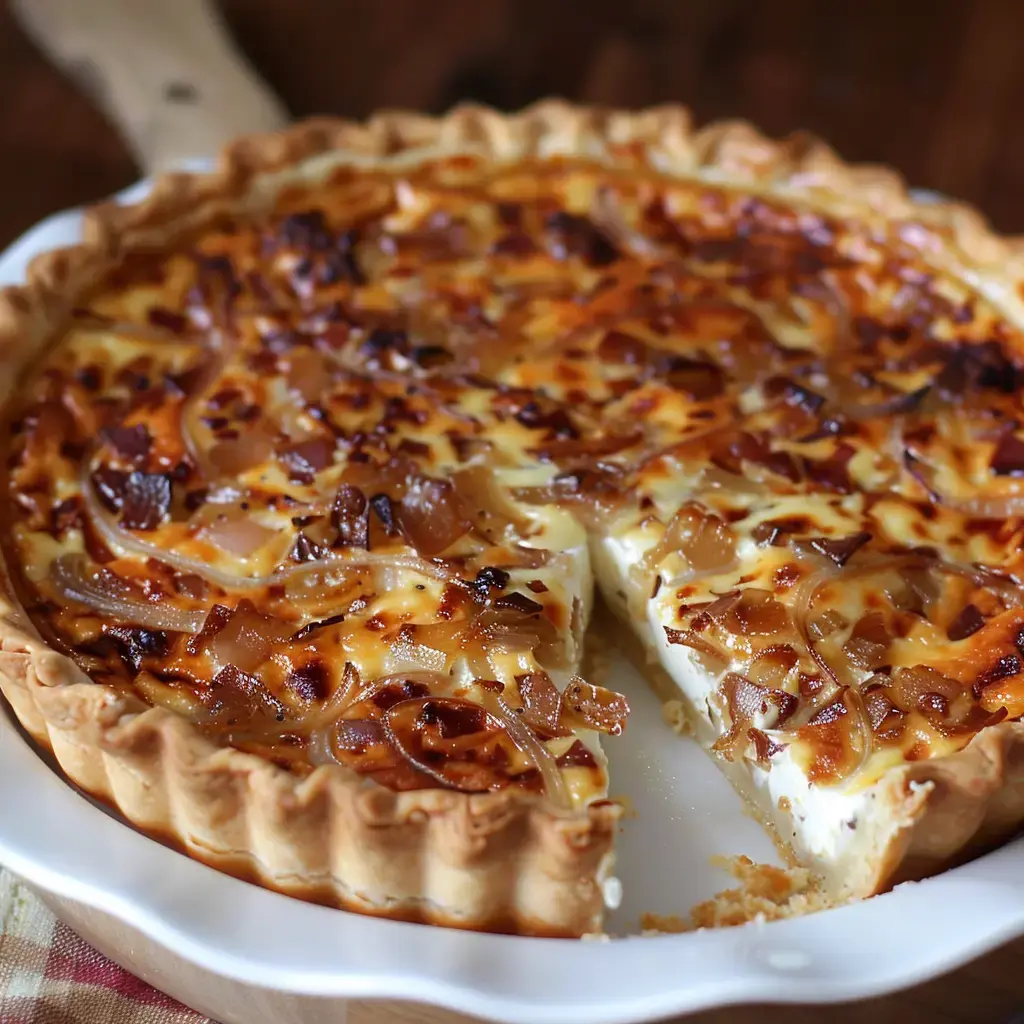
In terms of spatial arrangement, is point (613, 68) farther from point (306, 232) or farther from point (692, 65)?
point (306, 232)

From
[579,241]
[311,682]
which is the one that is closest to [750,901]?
[311,682]

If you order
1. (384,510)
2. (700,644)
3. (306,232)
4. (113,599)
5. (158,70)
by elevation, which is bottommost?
(700,644)

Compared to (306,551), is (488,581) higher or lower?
lower

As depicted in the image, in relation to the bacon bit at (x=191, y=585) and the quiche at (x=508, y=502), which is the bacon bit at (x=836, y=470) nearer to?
the quiche at (x=508, y=502)

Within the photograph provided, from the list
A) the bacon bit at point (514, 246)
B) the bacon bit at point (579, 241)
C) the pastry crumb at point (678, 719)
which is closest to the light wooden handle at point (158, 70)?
the bacon bit at point (514, 246)

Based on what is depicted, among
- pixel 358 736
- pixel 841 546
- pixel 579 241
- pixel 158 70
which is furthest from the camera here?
Answer: pixel 158 70

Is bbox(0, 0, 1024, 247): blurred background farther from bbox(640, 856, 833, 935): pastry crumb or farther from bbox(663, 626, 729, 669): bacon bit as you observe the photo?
bbox(640, 856, 833, 935): pastry crumb
